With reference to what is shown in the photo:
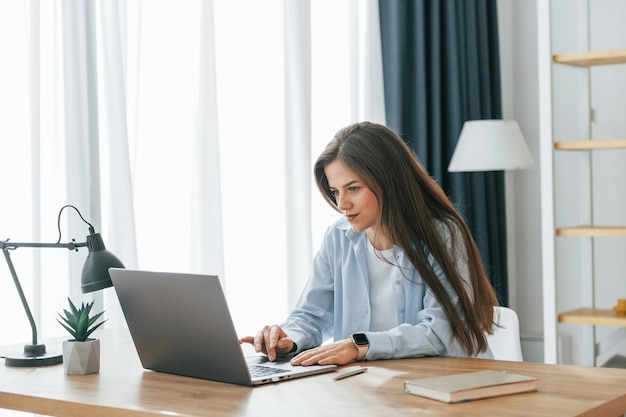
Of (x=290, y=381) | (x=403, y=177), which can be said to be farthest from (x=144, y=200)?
(x=290, y=381)

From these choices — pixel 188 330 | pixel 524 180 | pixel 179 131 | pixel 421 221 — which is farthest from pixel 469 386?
pixel 524 180

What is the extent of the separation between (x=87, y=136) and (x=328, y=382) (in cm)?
126

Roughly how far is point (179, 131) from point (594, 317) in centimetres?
159

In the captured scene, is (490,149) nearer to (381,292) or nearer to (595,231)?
(595,231)

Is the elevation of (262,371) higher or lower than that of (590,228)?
lower

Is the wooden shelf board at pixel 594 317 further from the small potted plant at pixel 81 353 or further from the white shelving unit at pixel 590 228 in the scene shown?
the small potted plant at pixel 81 353

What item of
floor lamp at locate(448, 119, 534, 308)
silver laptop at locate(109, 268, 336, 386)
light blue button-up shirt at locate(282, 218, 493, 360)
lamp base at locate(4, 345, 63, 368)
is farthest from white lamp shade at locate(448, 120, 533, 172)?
lamp base at locate(4, 345, 63, 368)

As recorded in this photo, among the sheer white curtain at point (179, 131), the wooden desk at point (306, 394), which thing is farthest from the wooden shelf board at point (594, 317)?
the wooden desk at point (306, 394)

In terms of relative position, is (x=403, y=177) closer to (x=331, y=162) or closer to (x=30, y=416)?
(x=331, y=162)

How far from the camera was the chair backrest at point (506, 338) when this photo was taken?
237cm

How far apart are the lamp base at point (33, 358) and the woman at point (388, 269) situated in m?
0.42

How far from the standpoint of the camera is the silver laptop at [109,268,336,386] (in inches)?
63.9

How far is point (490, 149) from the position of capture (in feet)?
12.2

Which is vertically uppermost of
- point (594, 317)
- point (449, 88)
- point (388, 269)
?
point (449, 88)
